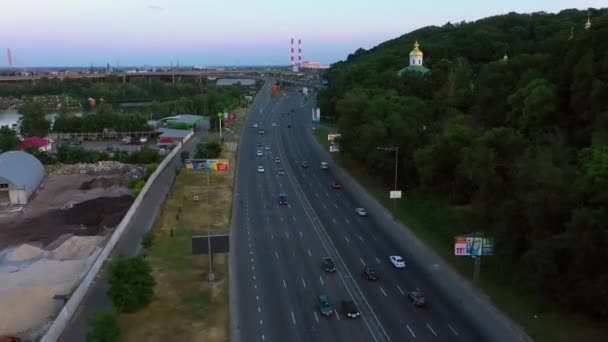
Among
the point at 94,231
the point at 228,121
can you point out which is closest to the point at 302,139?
the point at 228,121

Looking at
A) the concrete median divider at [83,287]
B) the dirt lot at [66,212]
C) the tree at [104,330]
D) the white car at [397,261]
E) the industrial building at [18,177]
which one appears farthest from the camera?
the industrial building at [18,177]

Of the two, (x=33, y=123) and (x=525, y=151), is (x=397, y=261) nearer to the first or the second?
(x=525, y=151)

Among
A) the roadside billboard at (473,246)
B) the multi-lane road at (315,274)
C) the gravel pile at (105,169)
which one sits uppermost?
the roadside billboard at (473,246)

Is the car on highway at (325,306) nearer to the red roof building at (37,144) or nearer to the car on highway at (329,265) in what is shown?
the car on highway at (329,265)

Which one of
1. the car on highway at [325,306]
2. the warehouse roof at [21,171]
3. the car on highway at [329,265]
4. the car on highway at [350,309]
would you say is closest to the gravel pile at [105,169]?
the warehouse roof at [21,171]

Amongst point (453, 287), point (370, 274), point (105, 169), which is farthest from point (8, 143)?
point (453, 287)

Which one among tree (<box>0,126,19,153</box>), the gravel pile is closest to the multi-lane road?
the gravel pile
